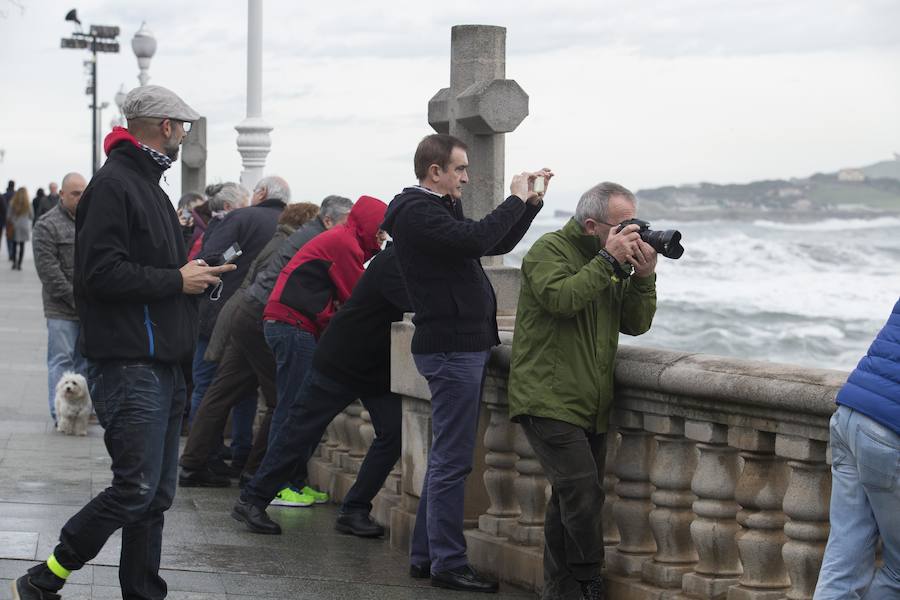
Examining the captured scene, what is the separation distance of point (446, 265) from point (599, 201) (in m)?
0.90

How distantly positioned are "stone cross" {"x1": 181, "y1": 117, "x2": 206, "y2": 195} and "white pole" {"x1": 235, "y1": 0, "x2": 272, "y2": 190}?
3.89 feet

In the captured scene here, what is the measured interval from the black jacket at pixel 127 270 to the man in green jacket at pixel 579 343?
1329 millimetres

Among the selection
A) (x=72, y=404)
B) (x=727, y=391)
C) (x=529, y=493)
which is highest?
(x=727, y=391)

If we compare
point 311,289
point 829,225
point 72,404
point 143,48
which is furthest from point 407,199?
point 829,225

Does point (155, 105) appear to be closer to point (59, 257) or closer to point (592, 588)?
point (592, 588)

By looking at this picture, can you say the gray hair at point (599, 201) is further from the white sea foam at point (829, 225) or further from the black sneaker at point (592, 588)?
the white sea foam at point (829, 225)

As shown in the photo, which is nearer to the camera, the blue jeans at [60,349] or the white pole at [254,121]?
the blue jeans at [60,349]

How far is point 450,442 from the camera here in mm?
6965

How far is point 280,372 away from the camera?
8898mm

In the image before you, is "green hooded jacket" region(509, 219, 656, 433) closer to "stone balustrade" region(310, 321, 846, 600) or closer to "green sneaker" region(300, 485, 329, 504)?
"stone balustrade" region(310, 321, 846, 600)

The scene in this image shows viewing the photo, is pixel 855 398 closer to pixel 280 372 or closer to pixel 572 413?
pixel 572 413

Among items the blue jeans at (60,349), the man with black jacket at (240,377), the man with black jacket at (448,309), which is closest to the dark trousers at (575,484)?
the man with black jacket at (448,309)

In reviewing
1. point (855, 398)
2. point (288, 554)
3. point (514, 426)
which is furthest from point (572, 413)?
point (288, 554)

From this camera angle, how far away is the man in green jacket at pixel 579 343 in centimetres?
597
